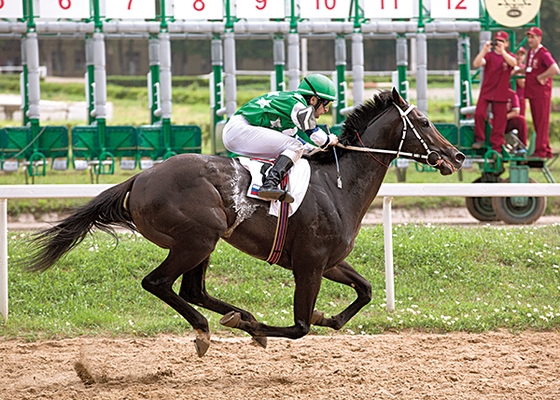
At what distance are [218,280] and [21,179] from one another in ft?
25.3

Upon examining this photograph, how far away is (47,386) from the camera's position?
447cm

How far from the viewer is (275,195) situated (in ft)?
14.7

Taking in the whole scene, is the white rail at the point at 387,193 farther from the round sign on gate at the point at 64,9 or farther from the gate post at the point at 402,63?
the round sign on gate at the point at 64,9

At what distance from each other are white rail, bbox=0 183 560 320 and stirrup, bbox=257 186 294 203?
170 centimetres

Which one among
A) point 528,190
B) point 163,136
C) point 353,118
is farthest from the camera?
point 163,136

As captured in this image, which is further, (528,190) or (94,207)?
(528,190)

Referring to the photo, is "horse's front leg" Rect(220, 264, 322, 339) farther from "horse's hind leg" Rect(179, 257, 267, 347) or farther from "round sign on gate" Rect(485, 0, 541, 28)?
"round sign on gate" Rect(485, 0, 541, 28)

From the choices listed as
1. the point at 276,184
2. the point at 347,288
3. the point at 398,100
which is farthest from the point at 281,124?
the point at 347,288

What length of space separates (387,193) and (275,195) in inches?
76.2

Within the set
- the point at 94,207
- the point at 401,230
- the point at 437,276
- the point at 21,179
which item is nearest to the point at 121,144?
the point at 21,179

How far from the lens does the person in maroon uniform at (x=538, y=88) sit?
401 inches

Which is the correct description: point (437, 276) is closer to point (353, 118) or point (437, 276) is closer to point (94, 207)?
point (353, 118)

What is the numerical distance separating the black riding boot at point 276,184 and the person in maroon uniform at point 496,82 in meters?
6.19

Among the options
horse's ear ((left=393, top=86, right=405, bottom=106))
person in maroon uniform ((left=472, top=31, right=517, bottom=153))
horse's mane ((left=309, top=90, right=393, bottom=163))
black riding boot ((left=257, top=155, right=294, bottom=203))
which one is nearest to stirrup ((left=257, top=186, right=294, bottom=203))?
black riding boot ((left=257, top=155, right=294, bottom=203))
